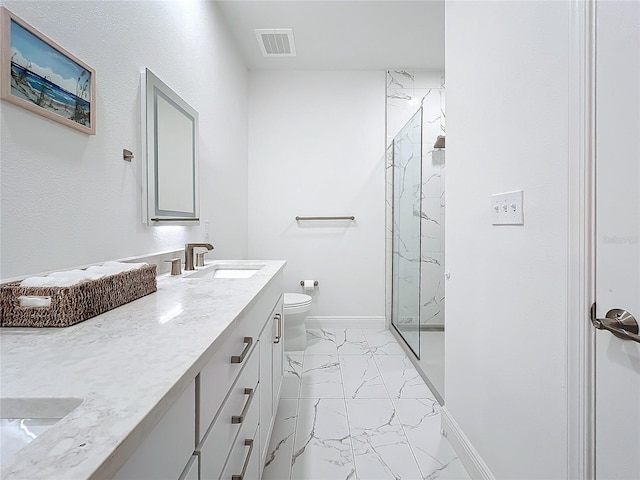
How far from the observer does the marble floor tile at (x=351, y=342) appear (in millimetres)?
2857

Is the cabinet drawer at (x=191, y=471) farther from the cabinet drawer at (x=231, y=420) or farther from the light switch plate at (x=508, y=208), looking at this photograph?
the light switch plate at (x=508, y=208)

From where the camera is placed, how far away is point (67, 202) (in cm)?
104

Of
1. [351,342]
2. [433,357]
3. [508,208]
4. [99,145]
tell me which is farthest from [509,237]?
[351,342]

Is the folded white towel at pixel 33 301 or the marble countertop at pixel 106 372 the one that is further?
the folded white towel at pixel 33 301

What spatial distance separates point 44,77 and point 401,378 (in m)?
2.37

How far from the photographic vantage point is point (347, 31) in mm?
2693

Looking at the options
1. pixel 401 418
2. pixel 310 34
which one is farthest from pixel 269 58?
pixel 401 418

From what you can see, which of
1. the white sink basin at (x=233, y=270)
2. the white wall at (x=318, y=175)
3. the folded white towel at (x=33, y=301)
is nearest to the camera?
the folded white towel at (x=33, y=301)

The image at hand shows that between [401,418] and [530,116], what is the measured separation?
1.58 m

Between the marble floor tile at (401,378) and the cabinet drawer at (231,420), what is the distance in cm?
123

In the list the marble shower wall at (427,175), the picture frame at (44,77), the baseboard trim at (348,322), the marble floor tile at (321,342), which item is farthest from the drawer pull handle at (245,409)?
the baseboard trim at (348,322)

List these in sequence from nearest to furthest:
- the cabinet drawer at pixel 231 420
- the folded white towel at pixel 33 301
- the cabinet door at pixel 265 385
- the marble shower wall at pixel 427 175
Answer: the cabinet drawer at pixel 231 420 → the folded white towel at pixel 33 301 → the cabinet door at pixel 265 385 → the marble shower wall at pixel 427 175

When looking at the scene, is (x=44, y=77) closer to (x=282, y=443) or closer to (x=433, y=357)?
(x=282, y=443)

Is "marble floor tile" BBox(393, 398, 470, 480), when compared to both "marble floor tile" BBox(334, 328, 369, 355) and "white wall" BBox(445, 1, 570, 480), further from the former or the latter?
"marble floor tile" BBox(334, 328, 369, 355)
